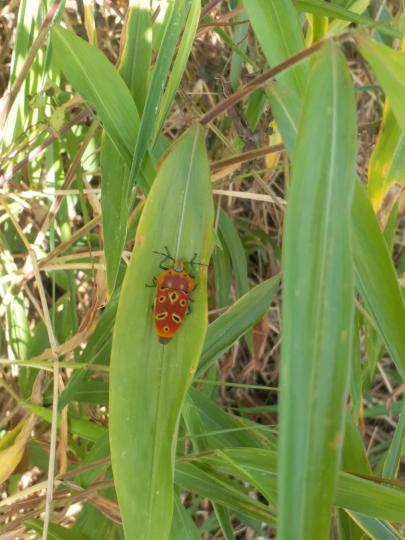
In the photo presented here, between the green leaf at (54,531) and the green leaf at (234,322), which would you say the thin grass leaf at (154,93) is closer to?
the green leaf at (234,322)

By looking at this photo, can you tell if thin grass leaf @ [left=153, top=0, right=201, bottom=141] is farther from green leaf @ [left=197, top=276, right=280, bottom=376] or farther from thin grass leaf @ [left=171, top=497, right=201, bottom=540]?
thin grass leaf @ [left=171, top=497, right=201, bottom=540]

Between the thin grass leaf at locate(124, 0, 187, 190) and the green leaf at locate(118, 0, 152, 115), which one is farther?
the green leaf at locate(118, 0, 152, 115)

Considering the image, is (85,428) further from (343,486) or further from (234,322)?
(343,486)

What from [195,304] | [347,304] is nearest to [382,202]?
[195,304]

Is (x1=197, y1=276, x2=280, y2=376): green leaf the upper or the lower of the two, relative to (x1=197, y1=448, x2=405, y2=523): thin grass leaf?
upper

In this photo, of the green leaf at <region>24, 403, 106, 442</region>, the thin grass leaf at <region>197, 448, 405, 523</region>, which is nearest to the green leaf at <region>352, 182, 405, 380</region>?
the thin grass leaf at <region>197, 448, 405, 523</region>

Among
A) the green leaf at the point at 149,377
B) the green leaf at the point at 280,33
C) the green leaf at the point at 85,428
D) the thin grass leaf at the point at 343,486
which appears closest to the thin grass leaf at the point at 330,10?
the green leaf at the point at 280,33

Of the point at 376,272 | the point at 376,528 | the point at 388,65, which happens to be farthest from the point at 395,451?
the point at 388,65
